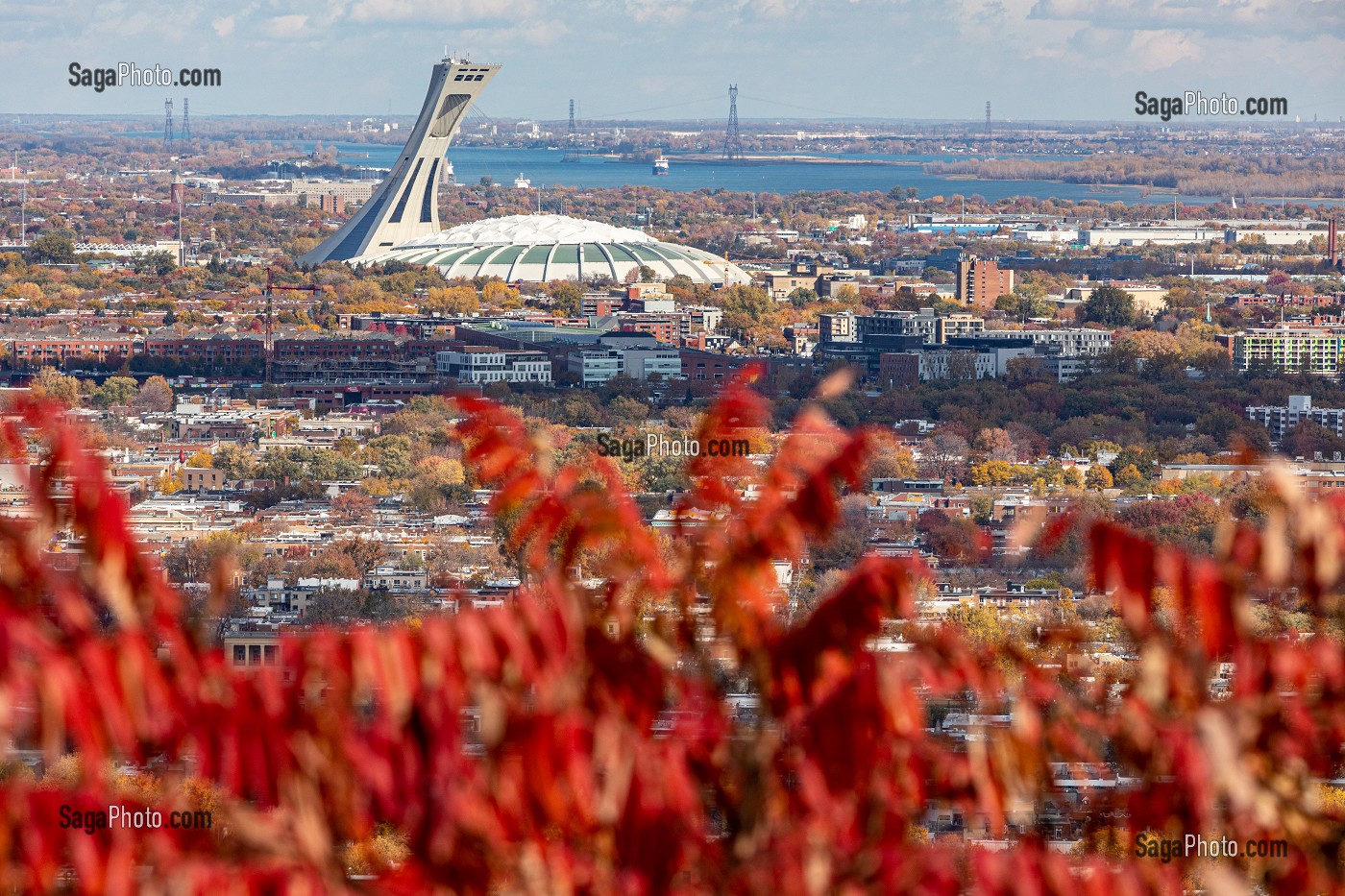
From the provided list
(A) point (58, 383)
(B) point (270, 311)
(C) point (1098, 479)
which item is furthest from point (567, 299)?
(C) point (1098, 479)

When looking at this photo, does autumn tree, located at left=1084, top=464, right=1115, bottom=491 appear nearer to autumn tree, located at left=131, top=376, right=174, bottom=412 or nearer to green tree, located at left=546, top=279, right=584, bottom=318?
autumn tree, located at left=131, top=376, right=174, bottom=412

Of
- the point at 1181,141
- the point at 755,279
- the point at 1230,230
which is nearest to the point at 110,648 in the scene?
the point at 755,279

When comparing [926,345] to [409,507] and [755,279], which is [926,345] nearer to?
[755,279]

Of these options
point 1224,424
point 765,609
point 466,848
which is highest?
point 765,609

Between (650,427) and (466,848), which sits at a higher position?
(466,848)

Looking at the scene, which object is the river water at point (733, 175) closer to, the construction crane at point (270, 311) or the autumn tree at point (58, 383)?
the construction crane at point (270, 311)

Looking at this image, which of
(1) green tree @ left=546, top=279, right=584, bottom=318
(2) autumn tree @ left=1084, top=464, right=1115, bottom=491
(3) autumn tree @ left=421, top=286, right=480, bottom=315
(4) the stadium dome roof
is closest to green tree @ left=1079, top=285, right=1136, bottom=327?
(1) green tree @ left=546, top=279, right=584, bottom=318

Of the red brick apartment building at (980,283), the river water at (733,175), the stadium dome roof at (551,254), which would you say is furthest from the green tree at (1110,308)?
the river water at (733,175)

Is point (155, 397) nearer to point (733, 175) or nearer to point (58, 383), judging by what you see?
point (58, 383)
